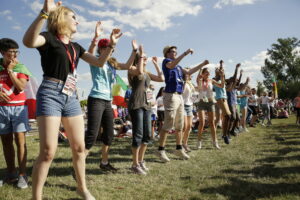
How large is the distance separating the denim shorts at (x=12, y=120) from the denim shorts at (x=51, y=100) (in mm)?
1365

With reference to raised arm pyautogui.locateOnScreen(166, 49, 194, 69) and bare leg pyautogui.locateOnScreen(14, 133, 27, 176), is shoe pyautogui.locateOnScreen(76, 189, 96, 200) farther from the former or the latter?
raised arm pyautogui.locateOnScreen(166, 49, 194, 69)

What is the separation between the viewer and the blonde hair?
2.37 metres

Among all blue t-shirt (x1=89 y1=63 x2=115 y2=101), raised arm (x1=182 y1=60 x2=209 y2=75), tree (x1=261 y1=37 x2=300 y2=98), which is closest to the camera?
blue t-shirt (x1=89 y1=63 x2=115 y2=101)

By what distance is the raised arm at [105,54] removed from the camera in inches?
98.0

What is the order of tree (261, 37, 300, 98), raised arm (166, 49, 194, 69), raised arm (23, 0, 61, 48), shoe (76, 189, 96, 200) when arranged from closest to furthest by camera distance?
raised arm (23, 0, 61, 48)
shoe (76, 189, 96, 200)
raised arm (166, 49, 194, 69)
tree (261, 37, 300, 98)

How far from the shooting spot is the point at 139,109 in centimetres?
409

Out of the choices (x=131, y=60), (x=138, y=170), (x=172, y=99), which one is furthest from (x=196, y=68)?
(x=138, y=170)

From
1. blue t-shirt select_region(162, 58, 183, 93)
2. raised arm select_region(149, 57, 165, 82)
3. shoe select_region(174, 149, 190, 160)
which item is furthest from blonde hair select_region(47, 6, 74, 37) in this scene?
shoe select_region(174, 149, 190, 160)

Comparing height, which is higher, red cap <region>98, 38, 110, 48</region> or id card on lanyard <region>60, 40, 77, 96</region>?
red cap <region>98, 38, 110, 48</region>

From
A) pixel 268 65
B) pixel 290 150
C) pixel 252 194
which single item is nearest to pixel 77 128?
pixel 252 194

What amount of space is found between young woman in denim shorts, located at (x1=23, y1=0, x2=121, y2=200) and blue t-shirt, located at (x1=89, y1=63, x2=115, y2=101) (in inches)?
42.3

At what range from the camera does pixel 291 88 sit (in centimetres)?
5591

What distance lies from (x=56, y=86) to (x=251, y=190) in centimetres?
246

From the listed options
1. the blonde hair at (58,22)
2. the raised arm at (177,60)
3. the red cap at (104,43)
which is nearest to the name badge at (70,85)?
the blonde hair at (58,22)
